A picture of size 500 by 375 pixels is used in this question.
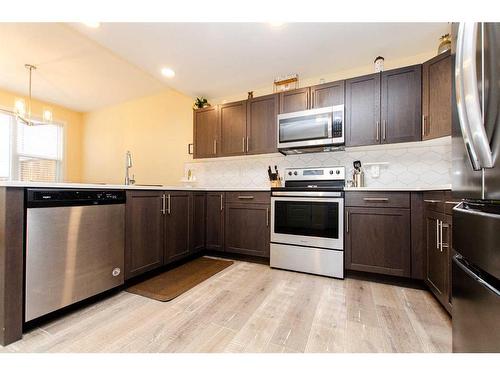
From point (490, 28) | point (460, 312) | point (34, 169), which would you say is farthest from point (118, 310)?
point (34, 169)

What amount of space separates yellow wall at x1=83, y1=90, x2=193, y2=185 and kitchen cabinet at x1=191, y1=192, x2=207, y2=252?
40.0 inches

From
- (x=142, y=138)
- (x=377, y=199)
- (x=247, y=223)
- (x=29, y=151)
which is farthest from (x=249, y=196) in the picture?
(x=29, y=151)

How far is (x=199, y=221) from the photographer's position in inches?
110

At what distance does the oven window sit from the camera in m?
2.18

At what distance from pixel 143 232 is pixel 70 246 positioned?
59 centimetres

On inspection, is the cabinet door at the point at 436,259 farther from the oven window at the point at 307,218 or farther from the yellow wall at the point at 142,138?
the yellow wall at the point at 142,138

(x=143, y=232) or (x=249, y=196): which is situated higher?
(x=249, y=196)

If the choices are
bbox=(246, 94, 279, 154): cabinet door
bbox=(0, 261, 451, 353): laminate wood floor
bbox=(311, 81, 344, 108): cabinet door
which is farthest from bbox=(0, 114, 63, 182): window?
bbox=(311, 81, 344, 108): cabinet door

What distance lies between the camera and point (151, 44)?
2.24 meters

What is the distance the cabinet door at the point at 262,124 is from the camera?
2.76 m

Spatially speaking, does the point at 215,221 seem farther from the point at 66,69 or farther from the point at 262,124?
the point at 66,69

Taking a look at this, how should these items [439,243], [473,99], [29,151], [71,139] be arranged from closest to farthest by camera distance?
[473,99]
[439,243]
[29,151]
[71,139]

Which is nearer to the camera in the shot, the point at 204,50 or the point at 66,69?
the point at 204,50

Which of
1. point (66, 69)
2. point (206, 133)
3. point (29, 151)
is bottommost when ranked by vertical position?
point (29, 151)
